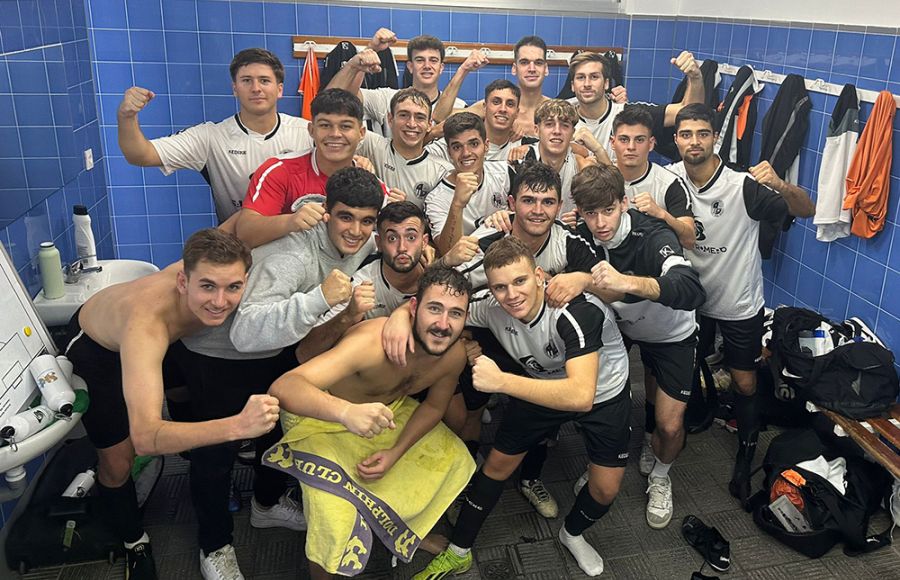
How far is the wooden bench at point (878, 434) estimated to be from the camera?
2.98 m

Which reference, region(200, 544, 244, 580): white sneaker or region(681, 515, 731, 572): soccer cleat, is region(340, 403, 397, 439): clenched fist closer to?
region(200, 544, 244, 580): white sneaker

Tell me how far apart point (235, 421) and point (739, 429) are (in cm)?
248

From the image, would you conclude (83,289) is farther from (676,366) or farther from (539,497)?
(676,366)

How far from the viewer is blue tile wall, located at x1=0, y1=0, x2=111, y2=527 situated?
10.3 feet

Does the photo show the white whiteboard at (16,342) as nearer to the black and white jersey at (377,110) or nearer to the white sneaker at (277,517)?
the white sneaker at (277,517)

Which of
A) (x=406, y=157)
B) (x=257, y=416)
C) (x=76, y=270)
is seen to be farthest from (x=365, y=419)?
(x=76, y=270)

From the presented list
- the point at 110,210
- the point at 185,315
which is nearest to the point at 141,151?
the point at 185,315

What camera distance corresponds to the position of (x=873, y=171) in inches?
137

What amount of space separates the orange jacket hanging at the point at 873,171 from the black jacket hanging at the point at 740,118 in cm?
98

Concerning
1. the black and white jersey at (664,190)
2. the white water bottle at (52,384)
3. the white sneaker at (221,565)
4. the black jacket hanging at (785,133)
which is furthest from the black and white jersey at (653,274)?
the white water bottle at (52,384)

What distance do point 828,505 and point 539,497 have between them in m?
1.19

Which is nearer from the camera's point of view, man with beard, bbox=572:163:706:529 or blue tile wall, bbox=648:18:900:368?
man with beard, bbox=572:163:706:529

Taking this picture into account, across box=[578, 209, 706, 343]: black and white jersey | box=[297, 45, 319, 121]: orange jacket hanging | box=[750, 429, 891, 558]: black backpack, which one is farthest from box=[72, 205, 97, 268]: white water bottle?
box=[750, 429, 891, 558]: black backpack

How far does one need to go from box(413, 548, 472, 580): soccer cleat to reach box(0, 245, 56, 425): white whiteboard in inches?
60.7
